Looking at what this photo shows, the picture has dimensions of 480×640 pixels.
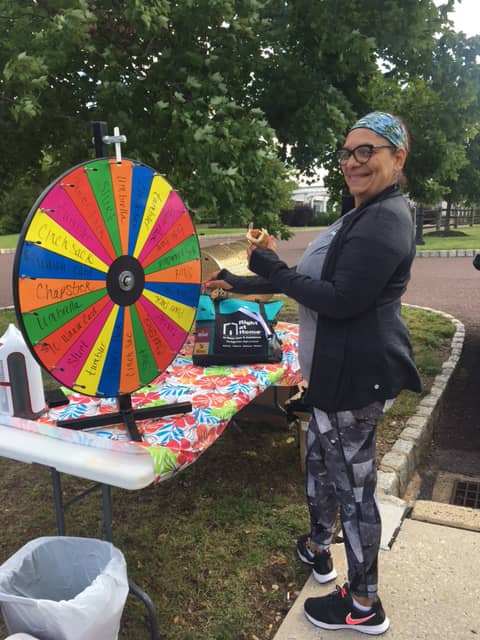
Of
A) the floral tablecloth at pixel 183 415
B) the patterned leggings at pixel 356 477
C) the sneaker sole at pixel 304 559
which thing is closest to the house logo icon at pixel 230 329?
the floral tablecloth at pixel 183 415

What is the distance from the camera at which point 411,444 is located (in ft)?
11.4

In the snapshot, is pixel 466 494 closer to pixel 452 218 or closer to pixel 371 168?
pixel 371 168

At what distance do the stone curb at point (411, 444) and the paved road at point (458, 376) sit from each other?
13 cm

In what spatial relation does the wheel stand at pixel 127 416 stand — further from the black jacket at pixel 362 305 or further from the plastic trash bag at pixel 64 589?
the black jacket at pixel 362 305

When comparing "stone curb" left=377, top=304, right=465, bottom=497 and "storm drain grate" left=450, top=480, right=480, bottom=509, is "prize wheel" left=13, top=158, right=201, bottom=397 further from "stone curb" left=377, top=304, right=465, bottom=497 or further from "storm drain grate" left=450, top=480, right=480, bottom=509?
"storm drain grate" left=450, top=480, right=480, bottom=509

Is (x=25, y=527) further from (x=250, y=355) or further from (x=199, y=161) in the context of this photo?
(x=199, y=161)

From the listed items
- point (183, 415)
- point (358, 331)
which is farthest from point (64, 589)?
point (358, 331)

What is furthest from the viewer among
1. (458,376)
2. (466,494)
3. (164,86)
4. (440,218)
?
(440,218)

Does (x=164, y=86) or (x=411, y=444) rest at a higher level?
(x=164, y=86)

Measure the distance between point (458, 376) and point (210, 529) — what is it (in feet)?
12.4

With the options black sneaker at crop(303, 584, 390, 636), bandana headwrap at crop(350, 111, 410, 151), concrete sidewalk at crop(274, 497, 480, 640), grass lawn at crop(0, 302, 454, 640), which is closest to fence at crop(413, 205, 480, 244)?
grass lawn at crop(0, 302, 454, 640)

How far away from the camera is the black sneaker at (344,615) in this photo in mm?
1889

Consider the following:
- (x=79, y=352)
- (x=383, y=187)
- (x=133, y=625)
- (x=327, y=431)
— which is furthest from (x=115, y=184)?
(x=133, y=625)

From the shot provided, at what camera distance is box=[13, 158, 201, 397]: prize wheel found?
151 cm
